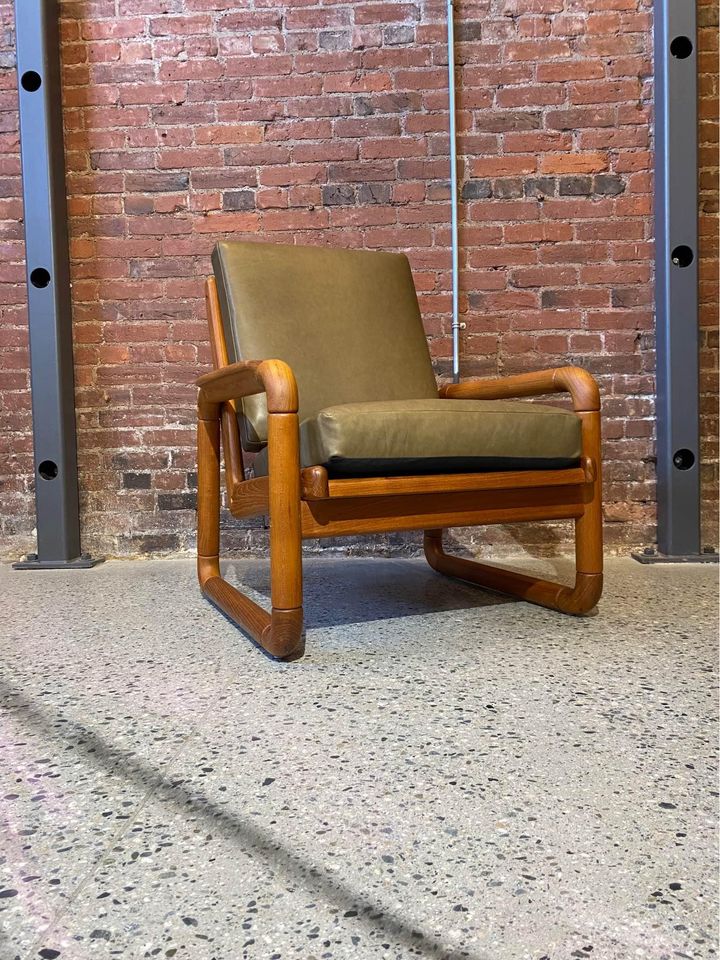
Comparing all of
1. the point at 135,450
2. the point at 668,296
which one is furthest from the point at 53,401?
the point at 668,296

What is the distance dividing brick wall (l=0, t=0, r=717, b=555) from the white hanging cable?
1.2 inches

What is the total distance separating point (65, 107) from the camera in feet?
8.13

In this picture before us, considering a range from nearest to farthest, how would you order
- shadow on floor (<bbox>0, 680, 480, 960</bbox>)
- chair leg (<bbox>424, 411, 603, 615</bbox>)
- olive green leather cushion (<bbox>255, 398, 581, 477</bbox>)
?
shadow on floor (<bbox>0, 680, 480, 960</bbox>), olive green leather cushion (<bbox>255, 398, 581, 477</bbox>), chair leg (<bbox>424, 411, 603, 615</bbox>)

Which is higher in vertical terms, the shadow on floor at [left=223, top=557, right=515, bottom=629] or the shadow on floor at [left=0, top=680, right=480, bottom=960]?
the shadow on floor at [left=0, top=680, right=480, bottom=960]

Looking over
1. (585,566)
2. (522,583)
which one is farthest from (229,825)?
(522,583)

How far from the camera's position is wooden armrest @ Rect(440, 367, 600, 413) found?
1604 mm

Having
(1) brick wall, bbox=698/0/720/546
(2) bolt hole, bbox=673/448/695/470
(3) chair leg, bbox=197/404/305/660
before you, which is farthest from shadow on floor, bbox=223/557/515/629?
(1) brick wall, bbox=698/0/720/546

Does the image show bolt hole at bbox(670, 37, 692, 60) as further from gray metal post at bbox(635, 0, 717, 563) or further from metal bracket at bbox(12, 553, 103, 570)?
metal bracket at bbox(12, 553, 103, 570)

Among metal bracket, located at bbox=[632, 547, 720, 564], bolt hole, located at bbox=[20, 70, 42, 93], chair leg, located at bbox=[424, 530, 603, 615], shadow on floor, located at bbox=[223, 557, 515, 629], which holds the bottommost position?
metal bracket, located at bbox=[632, 547, 720, 564]

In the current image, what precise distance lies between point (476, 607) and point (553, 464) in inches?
16.8

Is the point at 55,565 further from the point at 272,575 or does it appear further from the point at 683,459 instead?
the point at 683,459

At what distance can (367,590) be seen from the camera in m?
2.01

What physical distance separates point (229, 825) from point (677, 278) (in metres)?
2.18

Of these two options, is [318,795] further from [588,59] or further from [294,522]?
[588,59]
